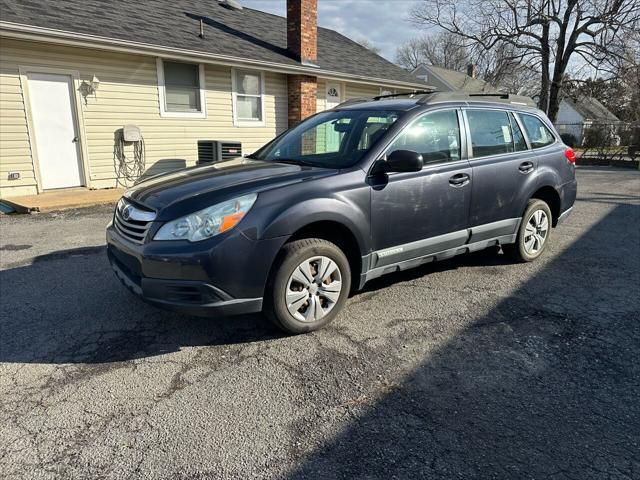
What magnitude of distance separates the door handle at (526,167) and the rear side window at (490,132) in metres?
0.19

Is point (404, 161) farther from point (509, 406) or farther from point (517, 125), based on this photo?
point (517, 125)

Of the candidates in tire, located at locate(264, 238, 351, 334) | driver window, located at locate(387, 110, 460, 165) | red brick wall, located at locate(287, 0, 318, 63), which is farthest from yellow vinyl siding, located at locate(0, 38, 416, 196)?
driver window, located at locate(387, 110, 460, 165)

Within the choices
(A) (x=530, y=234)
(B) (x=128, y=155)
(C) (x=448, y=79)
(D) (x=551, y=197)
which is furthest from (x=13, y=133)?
(C) (x=448, y=79)

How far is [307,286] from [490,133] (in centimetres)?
258

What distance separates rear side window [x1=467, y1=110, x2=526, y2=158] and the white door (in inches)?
324

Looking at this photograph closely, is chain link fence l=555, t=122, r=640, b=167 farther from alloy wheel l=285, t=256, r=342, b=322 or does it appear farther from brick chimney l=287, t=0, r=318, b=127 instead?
alloy wheel l=285, t=256, r=342, b=322

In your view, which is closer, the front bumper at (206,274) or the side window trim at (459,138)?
the front bumper at (206,274)

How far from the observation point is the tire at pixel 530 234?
4969mm

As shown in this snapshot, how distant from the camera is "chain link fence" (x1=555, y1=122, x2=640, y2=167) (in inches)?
811

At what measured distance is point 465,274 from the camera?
4844mm

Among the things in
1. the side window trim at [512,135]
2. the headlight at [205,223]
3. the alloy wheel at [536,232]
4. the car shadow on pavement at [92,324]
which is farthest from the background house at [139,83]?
the alloy wheel at [536,232]

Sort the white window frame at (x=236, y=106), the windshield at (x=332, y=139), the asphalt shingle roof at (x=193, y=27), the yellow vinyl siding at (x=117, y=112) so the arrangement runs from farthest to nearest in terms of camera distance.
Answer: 1. the white window frame at (x=236, y=106)
2. the asphalt shingle roof at (x=193, y=27)
3. the yellow vinyl siding at (x=117, y=112)
4. the windshield at (x=332, y=139)

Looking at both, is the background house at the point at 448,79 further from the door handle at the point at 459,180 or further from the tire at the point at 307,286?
the tire at the point at 307,286

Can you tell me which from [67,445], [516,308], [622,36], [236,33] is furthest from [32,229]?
[622,36]
